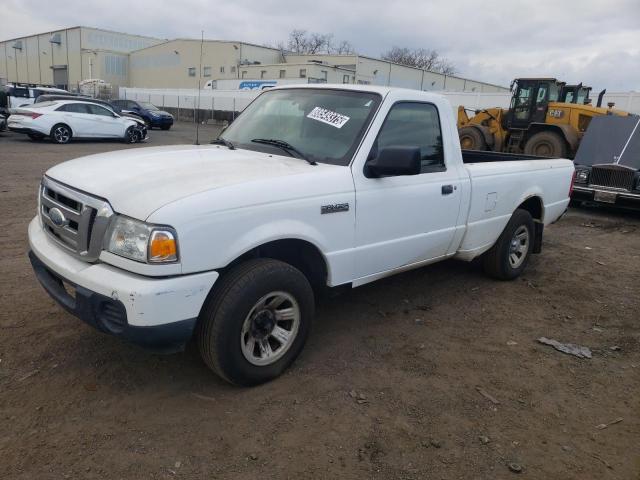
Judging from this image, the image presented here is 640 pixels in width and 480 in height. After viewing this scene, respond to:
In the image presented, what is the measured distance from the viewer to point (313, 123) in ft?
12.7

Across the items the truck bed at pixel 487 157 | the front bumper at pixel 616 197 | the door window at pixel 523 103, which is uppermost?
the door window at pixel 523 103

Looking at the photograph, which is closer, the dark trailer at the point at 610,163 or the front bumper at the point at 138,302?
the front bumper at the point at 138,302

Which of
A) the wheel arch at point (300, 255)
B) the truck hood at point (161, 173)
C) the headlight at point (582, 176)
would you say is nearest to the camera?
the truck hood at point (161, 173)

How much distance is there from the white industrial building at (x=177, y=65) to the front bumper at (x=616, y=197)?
86.2 ft

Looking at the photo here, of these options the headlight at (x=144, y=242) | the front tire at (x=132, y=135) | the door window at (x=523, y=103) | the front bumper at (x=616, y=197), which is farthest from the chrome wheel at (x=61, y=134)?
the headlight at (x=144, y=242)

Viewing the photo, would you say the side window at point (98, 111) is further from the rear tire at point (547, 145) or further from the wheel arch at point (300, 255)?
the wheel arch at point (300, 255)

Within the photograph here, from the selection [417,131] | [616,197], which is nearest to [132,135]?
[616,197]

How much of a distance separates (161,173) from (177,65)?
5726 centimetres

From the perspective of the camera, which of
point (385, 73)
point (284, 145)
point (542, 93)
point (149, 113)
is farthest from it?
point (385, 73)

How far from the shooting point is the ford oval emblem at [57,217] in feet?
10.1

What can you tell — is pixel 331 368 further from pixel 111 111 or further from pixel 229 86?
pixel 229 86

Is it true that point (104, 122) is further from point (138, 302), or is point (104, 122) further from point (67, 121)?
point (138, 302)

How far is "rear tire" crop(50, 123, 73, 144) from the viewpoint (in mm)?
16906

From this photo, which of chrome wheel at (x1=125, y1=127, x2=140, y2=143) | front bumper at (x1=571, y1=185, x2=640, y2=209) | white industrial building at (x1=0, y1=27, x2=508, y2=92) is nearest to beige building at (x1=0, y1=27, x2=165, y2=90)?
white industrial building at (x1=0, y1=27, x2=508, y2=92)
